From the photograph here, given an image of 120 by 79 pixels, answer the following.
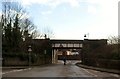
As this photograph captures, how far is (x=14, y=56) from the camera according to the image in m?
62.0

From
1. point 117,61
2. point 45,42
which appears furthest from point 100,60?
point 45,42

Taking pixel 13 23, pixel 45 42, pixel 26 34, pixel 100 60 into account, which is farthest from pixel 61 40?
pixel 100 60

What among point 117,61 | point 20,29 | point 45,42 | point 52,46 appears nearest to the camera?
point 117,61

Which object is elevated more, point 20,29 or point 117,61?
point 20,29

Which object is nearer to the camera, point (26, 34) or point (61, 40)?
point (26, 34)

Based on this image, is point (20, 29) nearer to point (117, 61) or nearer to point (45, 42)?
point (45, 42)

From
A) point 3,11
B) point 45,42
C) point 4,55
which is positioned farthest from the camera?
point 45,42

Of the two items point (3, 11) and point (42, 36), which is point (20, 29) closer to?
point (3, 11)

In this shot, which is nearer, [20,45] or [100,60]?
[100,60]

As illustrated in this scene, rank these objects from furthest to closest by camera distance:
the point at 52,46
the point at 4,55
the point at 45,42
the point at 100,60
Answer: the point at 52,46
the point at 45,42
the point at 4,55
the point at 100,60

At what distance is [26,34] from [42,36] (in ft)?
81.5

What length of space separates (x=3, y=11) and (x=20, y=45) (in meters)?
7.72

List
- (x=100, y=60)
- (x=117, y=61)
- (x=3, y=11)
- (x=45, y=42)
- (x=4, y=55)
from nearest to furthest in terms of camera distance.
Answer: (x=117, y=61) → (x=100, y=60) → (x=4, y=55) → (x=3, y=11) → (x=45, y=42)

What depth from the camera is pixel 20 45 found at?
68.1 meters
